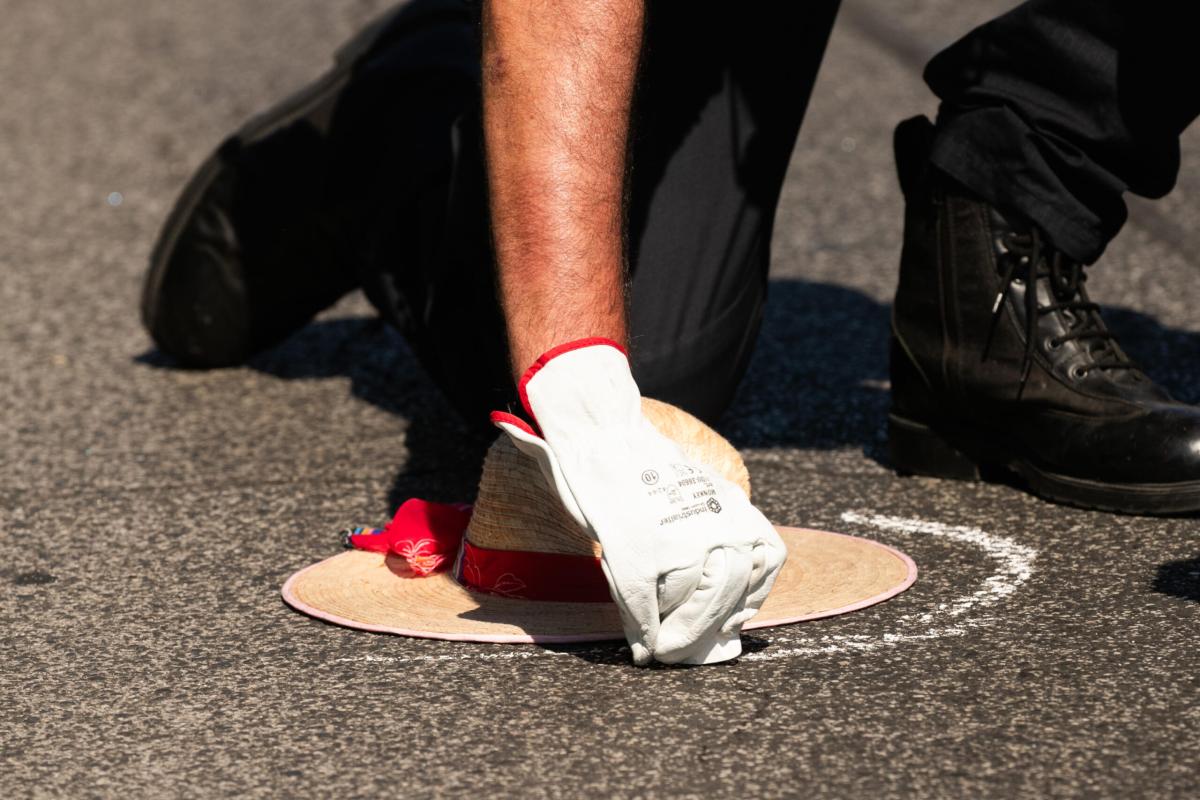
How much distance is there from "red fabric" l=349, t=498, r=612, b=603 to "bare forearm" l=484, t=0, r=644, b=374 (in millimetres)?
264

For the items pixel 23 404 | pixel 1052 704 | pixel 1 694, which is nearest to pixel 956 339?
pixel 1052 704

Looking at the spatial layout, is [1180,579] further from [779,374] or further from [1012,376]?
[779,374]

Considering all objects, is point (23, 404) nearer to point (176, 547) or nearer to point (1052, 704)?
point (176, 547)

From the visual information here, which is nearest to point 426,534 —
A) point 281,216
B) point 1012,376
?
point 1012,376

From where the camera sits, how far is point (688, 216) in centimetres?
244

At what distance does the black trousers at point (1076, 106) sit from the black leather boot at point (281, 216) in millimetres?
1022

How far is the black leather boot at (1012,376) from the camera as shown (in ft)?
7.29

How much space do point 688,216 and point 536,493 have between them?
2.35 ft

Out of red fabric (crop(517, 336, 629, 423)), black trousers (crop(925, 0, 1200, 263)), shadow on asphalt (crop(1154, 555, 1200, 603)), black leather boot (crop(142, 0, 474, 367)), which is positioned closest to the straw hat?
red fabric (crop(517, 336, 629, 423))

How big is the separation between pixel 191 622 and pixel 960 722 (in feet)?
3.02

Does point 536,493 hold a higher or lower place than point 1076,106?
lower

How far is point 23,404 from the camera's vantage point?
9.54 ft

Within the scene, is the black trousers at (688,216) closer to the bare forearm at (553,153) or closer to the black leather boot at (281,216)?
the black leather boot at (281,216)

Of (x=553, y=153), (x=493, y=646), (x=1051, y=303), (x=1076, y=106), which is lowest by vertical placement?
(x=493, y=646)
